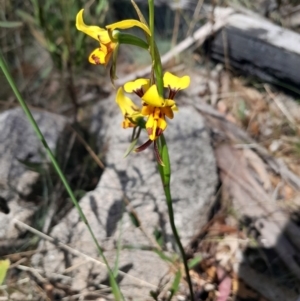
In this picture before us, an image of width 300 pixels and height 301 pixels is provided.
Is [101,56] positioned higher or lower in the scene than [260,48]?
lower

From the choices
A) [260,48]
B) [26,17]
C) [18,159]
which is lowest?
[18,159]

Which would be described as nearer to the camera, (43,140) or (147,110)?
(147,110)

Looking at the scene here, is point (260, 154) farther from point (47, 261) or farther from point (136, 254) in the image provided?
point (47, 261)

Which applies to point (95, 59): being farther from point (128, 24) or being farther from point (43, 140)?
point (43, 140)

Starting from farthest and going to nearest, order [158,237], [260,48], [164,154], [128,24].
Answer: [260,48] → [158,237] → [164,154] → [128,24]

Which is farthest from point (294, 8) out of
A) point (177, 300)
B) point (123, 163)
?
point (177, 300)

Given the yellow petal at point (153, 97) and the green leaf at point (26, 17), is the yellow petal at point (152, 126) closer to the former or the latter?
the yellow petal at point (153, 97)

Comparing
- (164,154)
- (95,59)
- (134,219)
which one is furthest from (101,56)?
(134,219)
